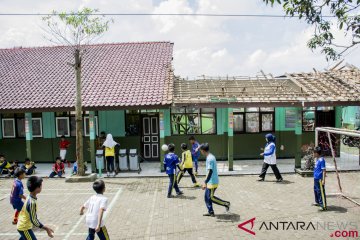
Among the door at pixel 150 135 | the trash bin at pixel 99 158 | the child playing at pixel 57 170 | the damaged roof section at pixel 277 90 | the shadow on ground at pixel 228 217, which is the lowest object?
the shadow on ground at pixel 228 217

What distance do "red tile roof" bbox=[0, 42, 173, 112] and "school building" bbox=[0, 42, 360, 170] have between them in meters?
0.05

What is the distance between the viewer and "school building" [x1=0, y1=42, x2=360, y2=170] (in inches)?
563

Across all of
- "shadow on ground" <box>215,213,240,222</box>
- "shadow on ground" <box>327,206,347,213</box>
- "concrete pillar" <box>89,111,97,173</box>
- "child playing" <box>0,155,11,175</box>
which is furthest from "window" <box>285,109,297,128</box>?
"child playing" <box>0,155,11,175</box>

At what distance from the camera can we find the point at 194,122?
52.0 ft

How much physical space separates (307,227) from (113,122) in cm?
1078

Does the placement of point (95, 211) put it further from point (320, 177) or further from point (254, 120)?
point (254, 120)

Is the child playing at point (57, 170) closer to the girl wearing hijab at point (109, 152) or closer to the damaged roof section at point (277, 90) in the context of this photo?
the girl wearing hijab at point (109, 152)

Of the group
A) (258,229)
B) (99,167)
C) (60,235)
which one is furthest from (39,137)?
(258,229)

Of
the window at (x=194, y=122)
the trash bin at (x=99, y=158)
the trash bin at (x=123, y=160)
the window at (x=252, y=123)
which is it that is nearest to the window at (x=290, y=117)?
the window at (x=252, y=123)

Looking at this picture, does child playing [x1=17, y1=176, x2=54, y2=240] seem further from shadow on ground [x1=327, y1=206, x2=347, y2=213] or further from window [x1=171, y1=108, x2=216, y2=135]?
window [x1=171, y1=108, x2=216, y2=135]

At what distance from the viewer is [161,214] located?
8.73 m

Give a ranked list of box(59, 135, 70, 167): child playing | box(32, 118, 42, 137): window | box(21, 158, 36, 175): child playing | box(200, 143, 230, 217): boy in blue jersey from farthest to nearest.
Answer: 1. box(32, 118, 42, 137): window
2. box(59, 135, 70, 167): child playing
3. box(21, 158, 36, 175): child playing
4. box(200, 143, 230, 217): boy in blue jersey

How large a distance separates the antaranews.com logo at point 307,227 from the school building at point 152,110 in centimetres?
598

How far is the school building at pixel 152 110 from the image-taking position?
1430cm
